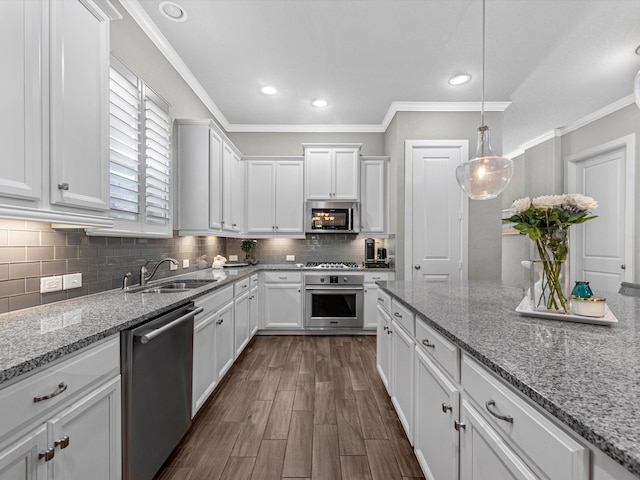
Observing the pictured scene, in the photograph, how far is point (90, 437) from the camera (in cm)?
108

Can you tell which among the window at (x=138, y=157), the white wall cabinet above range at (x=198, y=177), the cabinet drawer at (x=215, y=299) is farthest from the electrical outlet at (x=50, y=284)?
the white wall cabinet above range at (x=198, y=177)

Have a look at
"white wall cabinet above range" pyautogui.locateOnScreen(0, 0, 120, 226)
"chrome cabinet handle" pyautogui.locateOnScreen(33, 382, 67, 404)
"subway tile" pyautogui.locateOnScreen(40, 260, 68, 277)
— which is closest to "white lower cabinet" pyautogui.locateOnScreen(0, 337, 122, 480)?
"chrome cabinet handle" pyautogui.locateOnScreen(33, 382, 67, 404)

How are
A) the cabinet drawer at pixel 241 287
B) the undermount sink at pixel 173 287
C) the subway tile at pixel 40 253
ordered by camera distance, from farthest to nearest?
the cabinet drawer at pixel 241 287 < the undermount sink at pixel 173 287 < the subway tile at pixel 40 253

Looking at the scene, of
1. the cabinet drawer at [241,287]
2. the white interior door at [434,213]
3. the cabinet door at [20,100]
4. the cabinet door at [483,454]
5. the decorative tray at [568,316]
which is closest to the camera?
the cabinet door at [483,454]

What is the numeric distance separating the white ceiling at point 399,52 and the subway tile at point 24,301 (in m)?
2.04

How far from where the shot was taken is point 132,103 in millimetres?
1964

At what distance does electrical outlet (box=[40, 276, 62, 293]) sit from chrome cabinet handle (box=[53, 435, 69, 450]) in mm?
889

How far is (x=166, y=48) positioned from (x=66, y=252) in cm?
197

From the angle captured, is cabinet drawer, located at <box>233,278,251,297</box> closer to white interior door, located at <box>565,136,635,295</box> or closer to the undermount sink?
the undermount sink

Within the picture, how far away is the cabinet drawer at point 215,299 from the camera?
80.4 inches

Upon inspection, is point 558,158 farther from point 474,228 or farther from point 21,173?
point 21,173

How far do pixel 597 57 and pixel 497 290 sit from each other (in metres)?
2.58

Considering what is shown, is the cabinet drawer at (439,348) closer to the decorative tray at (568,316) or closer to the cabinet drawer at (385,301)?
the decorative tray at (568,316)

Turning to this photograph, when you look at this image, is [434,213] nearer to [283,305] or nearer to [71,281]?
[283,305]
